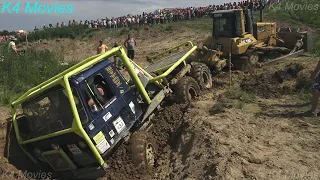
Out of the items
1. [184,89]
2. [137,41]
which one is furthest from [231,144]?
[137,41]

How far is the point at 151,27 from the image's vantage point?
3073cm

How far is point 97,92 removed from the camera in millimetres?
6188

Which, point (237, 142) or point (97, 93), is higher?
point (97, 93)

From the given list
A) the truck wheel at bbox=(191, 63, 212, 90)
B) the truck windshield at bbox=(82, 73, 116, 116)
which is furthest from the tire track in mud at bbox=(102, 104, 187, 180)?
the truck wheel at bbox=(191, 63, 212, 90)

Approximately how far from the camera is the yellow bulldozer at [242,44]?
12.3 metres

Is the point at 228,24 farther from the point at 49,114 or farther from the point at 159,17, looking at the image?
the point at 159,17

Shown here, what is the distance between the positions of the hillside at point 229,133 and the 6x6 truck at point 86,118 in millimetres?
420

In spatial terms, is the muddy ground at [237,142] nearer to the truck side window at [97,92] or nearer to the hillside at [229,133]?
the hillside at [229,133]

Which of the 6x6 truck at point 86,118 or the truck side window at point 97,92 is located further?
the truck side window at point 97,92

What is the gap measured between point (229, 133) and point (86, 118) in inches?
105

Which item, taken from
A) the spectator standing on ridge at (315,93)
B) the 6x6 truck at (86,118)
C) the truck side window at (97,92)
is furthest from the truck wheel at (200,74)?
the truck side window at (97,92)

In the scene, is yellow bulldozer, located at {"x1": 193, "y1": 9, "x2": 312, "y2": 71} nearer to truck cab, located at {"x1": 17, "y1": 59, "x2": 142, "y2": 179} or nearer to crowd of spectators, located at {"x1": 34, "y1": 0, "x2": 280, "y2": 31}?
truck cab, located at {"x1": 17, "y1": 59, "x2": 142, "y2": 179}

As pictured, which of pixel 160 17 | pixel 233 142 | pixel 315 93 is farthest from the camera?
pixel 160 17

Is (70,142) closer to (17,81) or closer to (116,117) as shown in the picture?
(116,117)
